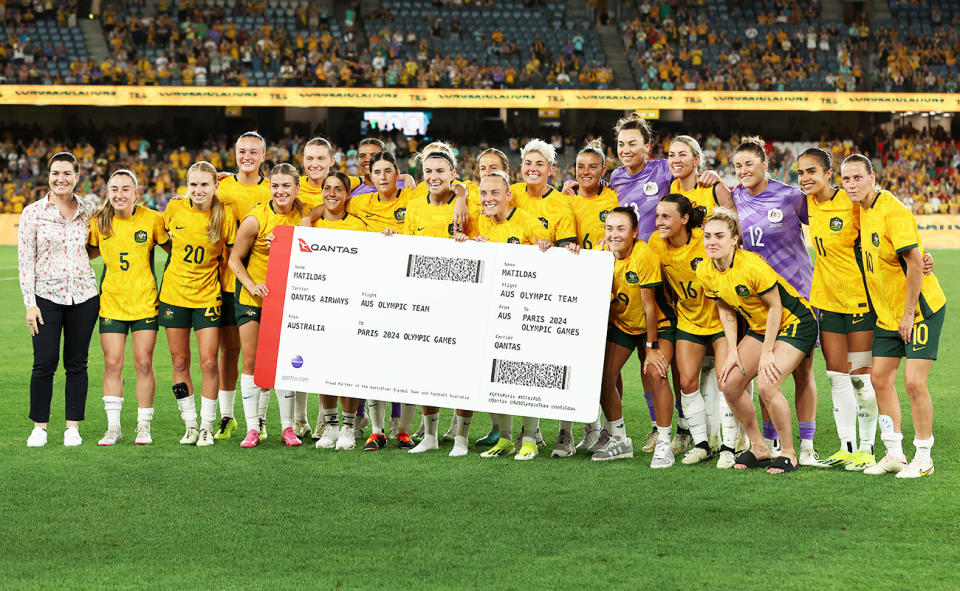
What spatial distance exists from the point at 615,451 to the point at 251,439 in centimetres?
255

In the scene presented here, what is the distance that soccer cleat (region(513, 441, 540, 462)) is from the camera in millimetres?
6902

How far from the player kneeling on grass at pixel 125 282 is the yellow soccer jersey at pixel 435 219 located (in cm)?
177

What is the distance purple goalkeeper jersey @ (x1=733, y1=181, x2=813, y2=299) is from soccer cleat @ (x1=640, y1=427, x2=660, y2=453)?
1.44m

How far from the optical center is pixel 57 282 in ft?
23.0

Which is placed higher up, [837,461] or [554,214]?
[554,214]

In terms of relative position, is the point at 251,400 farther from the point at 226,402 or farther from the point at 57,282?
the point at 57,282

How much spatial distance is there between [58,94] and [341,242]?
3039cm

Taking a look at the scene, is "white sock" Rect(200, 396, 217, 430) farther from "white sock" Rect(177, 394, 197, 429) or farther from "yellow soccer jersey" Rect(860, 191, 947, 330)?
"yellow soccer jersey" Rect(860, 191, 947, 330)

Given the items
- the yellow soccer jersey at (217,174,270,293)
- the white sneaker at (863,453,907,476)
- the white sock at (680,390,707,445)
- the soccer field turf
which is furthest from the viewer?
the yellow soccer jersey at (217,174,270,293)

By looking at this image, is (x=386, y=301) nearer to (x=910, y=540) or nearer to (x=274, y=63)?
(x=910, y=540)

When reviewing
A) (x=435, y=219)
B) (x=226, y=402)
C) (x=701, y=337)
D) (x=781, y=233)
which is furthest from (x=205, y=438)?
(x=781, y=233)

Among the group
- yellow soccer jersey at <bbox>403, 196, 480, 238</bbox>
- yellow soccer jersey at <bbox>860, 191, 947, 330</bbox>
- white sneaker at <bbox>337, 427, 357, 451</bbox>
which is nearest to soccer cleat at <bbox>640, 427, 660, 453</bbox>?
yellow soccer jersey at <bbox>860, 191, 947, 330</bbox>

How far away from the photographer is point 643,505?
18.6 ft

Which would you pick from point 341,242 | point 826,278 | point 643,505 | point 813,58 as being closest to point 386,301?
point 341,242
